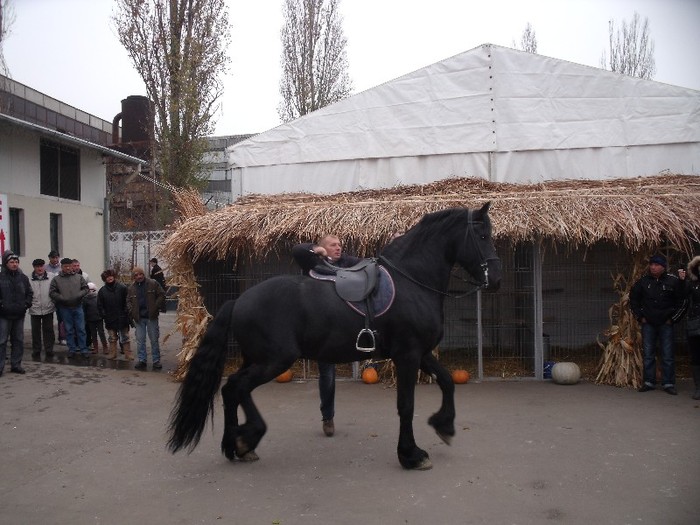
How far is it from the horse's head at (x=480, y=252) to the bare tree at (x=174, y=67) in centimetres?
1427

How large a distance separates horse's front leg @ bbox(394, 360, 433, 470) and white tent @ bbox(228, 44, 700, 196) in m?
6.83

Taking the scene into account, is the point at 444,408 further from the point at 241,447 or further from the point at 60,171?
the point at 60,171

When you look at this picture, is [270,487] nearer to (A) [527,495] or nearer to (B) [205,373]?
(B) [205,373]

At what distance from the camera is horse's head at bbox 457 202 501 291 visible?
5008 mm

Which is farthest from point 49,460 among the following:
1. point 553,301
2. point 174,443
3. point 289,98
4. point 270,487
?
point 289,98

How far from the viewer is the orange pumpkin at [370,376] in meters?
8.70

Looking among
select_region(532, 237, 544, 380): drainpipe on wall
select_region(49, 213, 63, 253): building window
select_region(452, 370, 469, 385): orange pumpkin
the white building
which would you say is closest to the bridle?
select_region(452, 370, 469, 385): orange pumpkin

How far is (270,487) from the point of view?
15.1 ft

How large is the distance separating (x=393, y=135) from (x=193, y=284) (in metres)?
4.96

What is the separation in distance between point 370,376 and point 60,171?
36.8ft

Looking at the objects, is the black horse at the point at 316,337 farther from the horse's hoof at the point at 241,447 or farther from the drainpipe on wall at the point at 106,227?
the drainpipe on wall at the point at 106,227

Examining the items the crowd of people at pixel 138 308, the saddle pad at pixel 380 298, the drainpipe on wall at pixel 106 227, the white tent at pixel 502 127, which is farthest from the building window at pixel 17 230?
the saddle pad at pixel 380 298

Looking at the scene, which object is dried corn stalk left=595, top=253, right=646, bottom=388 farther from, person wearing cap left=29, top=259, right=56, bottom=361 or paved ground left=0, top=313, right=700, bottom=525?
person wearing cap left=29, top=259, right=56, bottom=361

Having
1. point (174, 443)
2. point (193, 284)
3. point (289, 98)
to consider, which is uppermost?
point (289, 98)
